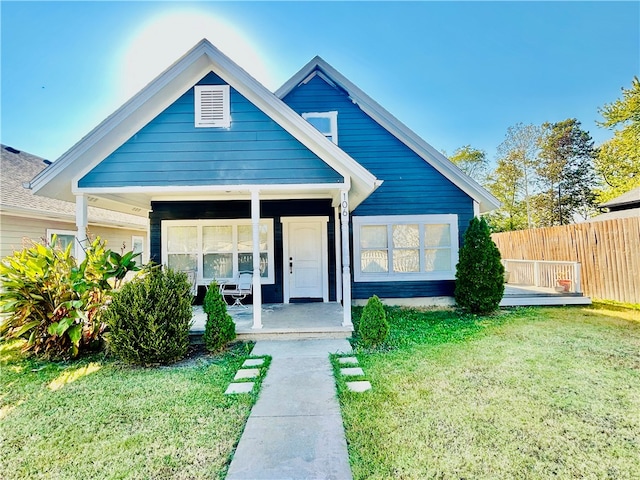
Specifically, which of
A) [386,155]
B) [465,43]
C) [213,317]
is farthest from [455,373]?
[465,43]

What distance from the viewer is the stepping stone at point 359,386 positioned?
3.70 metres

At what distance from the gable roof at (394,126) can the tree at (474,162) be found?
65.4 feet

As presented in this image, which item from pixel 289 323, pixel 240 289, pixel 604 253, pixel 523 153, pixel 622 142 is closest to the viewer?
pixel 289 323

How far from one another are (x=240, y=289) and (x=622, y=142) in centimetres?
1848

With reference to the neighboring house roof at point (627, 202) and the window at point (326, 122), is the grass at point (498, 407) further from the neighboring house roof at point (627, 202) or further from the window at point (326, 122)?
the neighboring house roof at point (627, 202)

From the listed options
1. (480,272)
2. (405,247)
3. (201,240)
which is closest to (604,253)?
(480,272)

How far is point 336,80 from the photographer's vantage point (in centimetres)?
868

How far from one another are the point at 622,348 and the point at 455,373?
3267 mm

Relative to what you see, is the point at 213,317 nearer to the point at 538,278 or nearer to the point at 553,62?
the point at 538,278

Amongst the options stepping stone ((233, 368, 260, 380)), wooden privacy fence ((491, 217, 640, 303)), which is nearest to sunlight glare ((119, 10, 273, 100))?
stepping stone ((233, 368, 260, 380))

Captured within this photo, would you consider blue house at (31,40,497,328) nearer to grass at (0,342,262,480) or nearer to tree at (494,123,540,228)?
grass at (0,342,262,480)

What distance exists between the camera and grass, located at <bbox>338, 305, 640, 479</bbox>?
241cm

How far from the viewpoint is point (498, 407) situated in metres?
3.27

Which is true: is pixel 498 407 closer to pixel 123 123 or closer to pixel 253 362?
pixel 253 362
